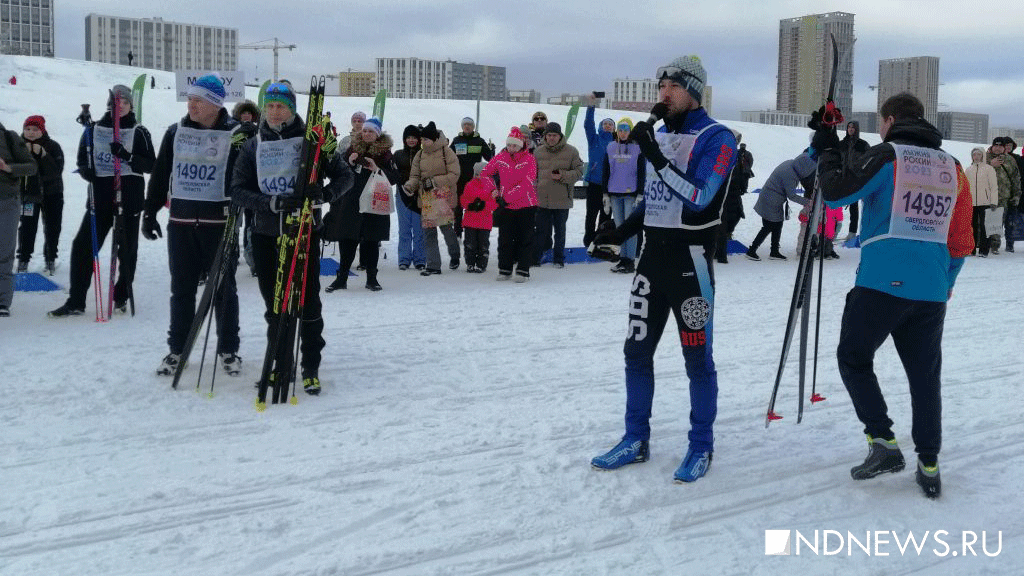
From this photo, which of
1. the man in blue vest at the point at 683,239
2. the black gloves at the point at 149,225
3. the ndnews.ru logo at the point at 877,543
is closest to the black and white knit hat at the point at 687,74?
the man in blue vest at the point at 683,239

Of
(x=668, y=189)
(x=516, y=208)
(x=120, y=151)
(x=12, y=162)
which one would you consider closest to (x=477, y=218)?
(x=516, y=208)

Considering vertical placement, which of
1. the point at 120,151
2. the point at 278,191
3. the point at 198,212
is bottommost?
the point at 198,212

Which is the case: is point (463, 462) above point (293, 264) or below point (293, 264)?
below

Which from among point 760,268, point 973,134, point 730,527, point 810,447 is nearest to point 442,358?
point 810,447

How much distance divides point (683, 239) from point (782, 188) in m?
8.50

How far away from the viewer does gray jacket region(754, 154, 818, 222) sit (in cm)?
1197

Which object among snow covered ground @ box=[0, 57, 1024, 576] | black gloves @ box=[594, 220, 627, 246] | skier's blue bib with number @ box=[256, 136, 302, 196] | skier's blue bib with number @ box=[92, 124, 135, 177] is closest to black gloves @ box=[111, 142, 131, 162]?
skier's blue bib with number @ box=[92, 124, 135, 177]

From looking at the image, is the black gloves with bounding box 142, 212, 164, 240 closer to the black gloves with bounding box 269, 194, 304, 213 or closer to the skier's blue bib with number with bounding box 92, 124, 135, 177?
the black gloves with bounding box 269, 194, 304, 213

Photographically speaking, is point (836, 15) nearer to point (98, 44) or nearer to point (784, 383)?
point (784, 383)

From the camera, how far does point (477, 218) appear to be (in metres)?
10.7

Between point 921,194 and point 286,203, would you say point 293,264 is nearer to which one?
point 286,203

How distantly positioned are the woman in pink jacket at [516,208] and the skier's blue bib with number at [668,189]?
592 centimetres

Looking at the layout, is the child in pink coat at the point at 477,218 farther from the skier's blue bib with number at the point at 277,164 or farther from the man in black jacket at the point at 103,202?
the skier's blue bib with number at the point at 277,164

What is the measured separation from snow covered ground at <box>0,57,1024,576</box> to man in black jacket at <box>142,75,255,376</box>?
0.93 ft
